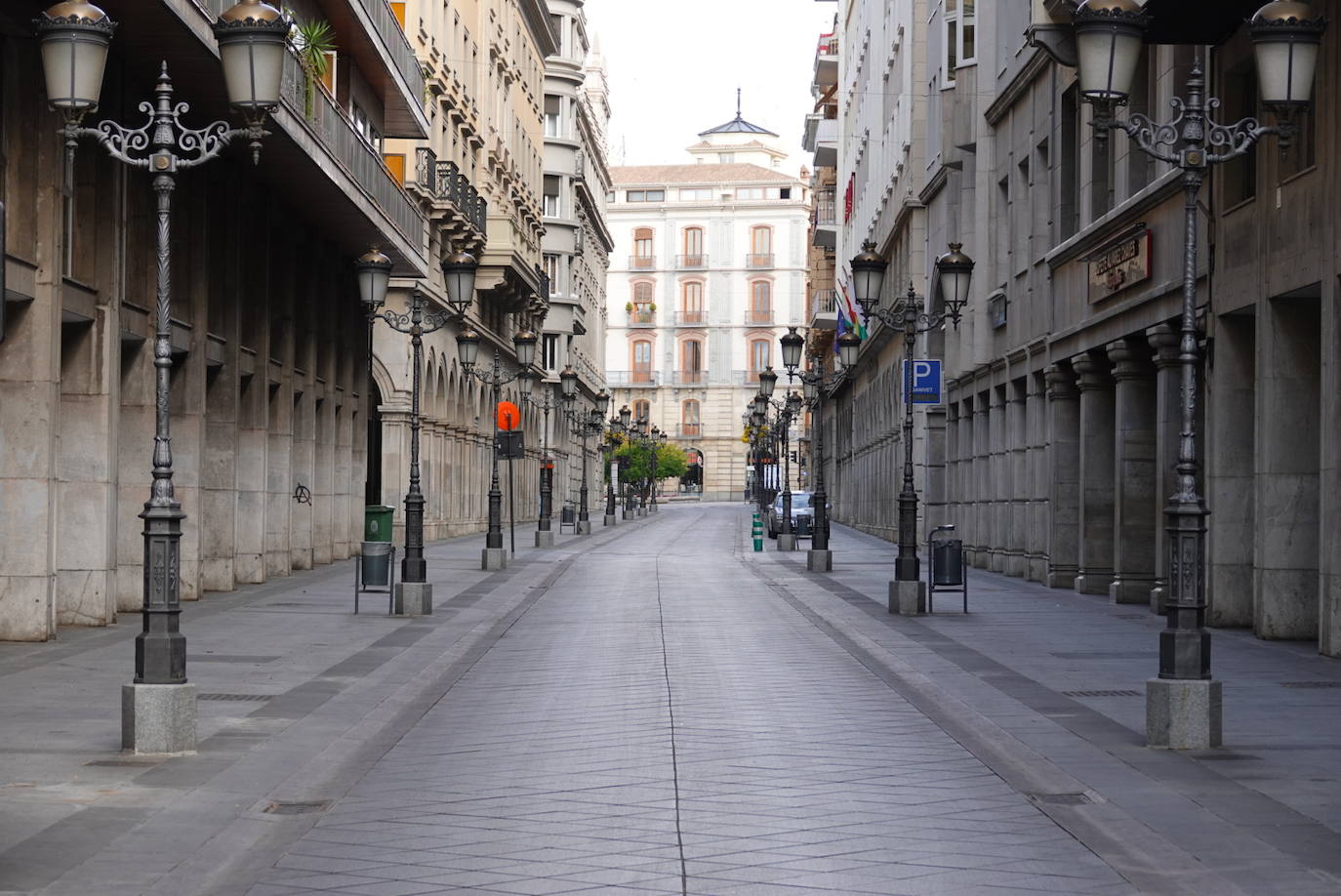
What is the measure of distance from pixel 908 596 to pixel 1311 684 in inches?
340

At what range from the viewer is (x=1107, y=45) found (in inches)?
485

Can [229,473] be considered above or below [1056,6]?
below

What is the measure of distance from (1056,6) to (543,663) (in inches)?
486

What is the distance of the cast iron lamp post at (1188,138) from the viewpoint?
39.0 feet

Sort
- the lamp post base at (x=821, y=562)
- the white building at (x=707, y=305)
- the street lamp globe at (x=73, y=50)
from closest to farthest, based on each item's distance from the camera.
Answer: the street lamp globe at (x=73, y=50), the lamp post base at (x=821, y=562), the white building at (x=707, y=305)

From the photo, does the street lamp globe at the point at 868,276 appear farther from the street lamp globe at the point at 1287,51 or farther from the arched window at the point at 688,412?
the arched window at the point at 688,412

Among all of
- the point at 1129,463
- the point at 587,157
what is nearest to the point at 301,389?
the point at 1129,463

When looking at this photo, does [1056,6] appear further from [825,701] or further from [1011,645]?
[825,701]

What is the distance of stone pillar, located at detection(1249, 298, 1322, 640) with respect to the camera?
20047 mm

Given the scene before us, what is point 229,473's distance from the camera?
29.2 m

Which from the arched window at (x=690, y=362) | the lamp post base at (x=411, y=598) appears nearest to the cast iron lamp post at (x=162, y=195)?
the lamp post base at (x=411, y=598)

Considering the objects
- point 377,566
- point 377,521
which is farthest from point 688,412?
point 377,566

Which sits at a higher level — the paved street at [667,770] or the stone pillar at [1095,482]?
the stone pillar at [1095,482]

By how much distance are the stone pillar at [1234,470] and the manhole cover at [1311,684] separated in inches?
244
